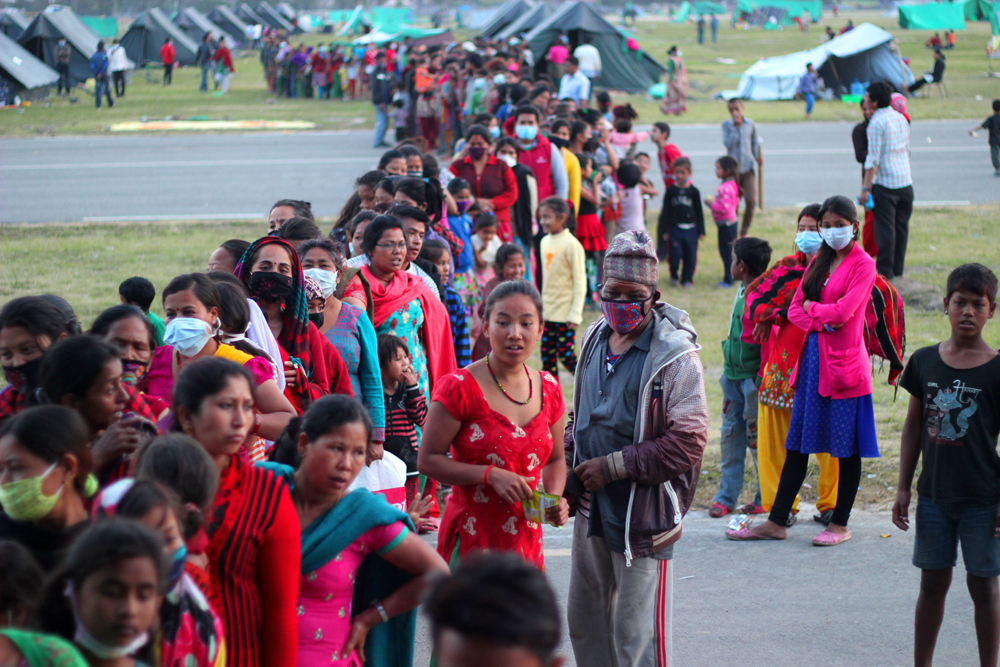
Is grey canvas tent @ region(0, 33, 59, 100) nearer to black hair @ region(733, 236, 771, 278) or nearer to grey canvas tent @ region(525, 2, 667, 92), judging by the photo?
grey canvas tent @ region(525, 2, 667, 92)

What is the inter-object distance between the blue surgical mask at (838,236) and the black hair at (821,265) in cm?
7

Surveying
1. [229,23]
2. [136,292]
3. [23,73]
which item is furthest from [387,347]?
[229,23]

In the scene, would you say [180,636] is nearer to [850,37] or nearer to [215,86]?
[850,37]

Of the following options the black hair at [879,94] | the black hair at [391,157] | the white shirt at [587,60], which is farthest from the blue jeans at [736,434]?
the white shirt at [587,60]

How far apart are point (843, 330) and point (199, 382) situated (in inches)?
141

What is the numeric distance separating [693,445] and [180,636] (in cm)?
197

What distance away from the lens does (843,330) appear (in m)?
5.13

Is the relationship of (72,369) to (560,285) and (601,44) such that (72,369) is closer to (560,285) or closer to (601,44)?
(560,285)

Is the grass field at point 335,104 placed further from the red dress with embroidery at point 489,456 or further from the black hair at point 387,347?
the red dress with embroidery at point 489,456


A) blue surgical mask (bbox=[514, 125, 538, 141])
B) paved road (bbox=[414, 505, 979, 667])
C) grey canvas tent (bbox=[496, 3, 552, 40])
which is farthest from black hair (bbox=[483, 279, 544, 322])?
grey canvas tent (bbox=[496, 3, 552, 40])

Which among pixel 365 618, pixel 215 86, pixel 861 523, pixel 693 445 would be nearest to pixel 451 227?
pixel 861 523

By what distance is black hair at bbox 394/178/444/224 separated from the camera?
651 centimetres

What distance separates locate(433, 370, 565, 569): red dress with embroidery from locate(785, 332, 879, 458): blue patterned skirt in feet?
7.15

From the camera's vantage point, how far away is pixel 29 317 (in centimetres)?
343
